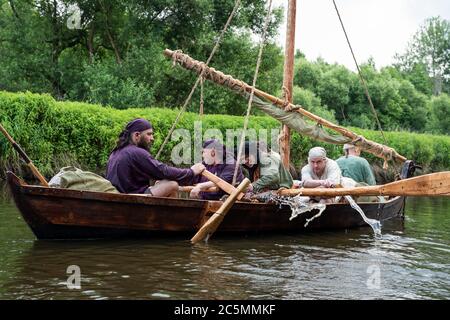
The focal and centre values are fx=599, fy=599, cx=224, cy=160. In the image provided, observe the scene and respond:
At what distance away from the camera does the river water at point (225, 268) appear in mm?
5977

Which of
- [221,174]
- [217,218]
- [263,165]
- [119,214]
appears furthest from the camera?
[263,165]

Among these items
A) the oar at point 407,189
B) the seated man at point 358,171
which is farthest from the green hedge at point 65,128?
the oar at point 407,189

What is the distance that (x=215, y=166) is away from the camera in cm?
994

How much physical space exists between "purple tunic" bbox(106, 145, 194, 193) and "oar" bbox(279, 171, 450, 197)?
7.12 feet

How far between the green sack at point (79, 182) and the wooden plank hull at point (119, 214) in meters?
Answer: 0.29

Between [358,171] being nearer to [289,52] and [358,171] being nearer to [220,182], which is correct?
[289,52]

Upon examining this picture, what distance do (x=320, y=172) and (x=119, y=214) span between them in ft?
13.9

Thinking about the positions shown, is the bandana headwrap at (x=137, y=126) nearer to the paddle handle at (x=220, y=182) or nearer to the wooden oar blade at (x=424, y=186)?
the paddle handle at (x=220, y=182)

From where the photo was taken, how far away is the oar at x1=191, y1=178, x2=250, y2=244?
875cm

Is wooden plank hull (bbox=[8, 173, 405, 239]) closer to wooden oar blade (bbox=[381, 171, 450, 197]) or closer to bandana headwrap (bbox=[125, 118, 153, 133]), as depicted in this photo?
bandana headwrap (bbox=[125, 118, 153, 133])

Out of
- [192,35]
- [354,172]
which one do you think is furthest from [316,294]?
[192,35]

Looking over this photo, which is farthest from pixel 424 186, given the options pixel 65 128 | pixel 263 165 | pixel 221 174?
pixel 65 128

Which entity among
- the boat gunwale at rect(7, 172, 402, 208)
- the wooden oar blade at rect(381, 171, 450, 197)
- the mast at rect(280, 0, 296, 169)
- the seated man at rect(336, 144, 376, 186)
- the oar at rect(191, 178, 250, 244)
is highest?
the mast at rect(280, 0, 296, 169)

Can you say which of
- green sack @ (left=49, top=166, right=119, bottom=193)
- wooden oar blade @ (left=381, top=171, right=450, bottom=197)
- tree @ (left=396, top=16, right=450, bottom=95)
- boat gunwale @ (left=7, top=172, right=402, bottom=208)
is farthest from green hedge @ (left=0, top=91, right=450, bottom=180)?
tree @ (left=396, top=16, right=450, bottom=95)
